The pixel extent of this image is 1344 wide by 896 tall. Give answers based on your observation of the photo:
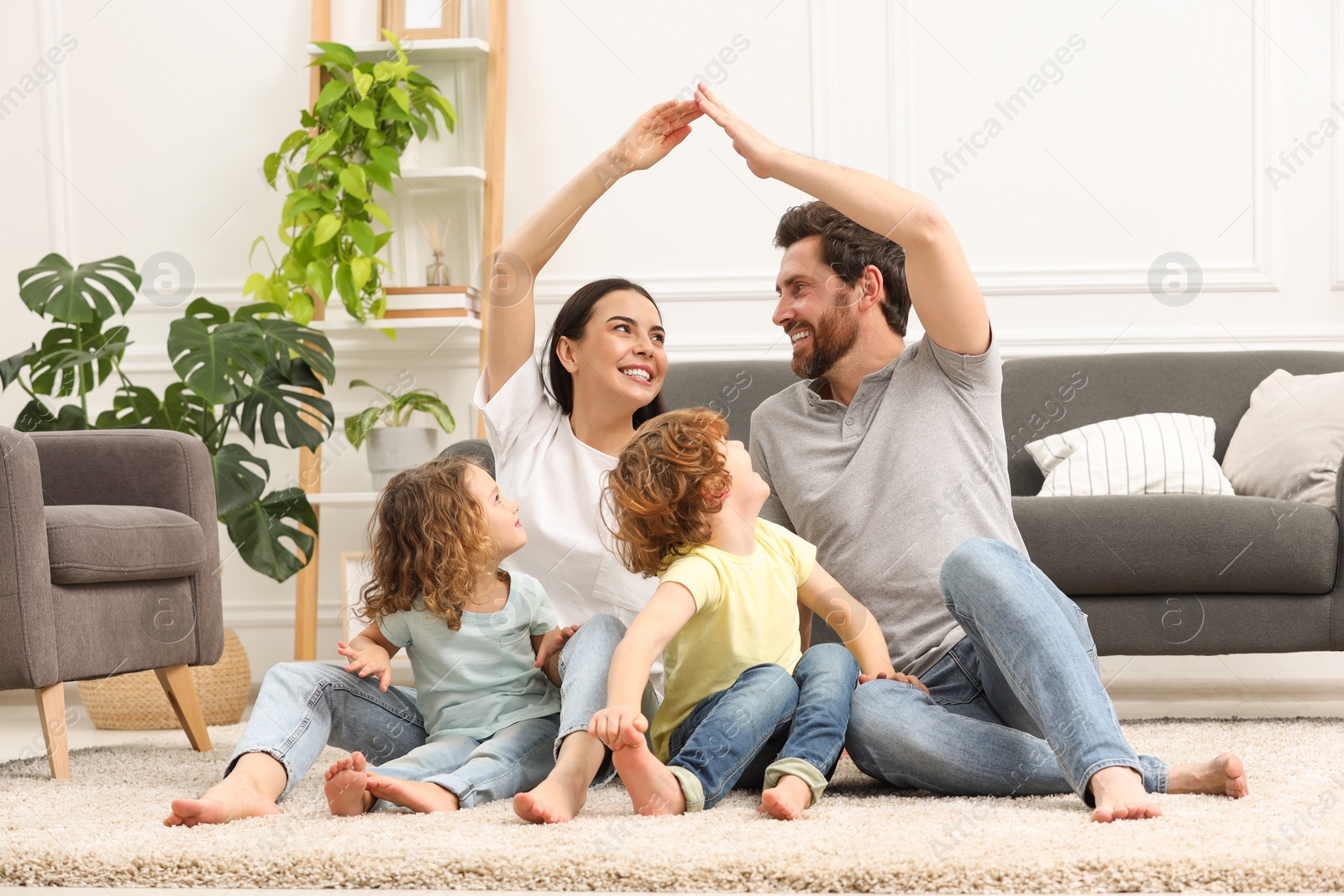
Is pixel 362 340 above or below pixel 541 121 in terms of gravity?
below

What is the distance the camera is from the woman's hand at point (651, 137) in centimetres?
165

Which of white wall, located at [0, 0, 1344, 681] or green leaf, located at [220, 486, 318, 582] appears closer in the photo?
green leaf, located at [220, 486, 318, 582]

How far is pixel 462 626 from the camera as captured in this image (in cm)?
145

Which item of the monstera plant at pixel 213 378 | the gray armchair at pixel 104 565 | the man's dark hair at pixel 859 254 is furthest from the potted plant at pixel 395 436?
the man's dark hair at pixel 859 254

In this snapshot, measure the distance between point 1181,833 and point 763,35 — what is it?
2.63m

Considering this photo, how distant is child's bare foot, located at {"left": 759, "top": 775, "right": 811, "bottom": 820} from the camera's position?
1.19m

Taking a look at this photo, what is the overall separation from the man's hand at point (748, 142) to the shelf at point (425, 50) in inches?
68.0

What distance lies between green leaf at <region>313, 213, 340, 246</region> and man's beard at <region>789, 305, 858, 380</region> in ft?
5.57

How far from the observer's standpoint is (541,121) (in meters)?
3.25

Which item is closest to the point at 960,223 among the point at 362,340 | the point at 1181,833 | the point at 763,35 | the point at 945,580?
the point at 763,35

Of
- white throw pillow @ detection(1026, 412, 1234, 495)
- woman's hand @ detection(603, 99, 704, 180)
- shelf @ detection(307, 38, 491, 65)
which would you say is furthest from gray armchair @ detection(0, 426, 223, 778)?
white throw pillow @ detection(1026, 412, 1234, 495)

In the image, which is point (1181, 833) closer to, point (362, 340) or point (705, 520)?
point (705, 520)

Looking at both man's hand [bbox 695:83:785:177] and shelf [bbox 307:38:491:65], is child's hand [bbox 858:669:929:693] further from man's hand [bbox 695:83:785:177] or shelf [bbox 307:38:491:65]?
shelf [bbox 307:38:491:65]

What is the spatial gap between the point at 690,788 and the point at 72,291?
1.93 metres
